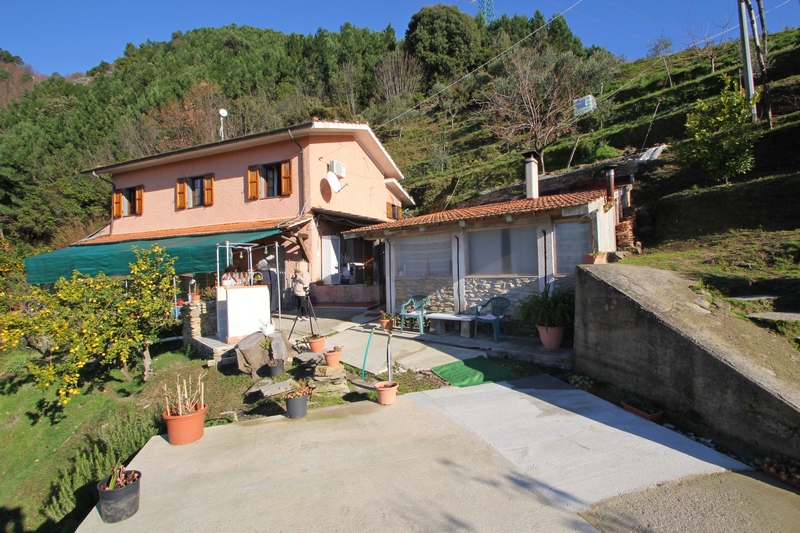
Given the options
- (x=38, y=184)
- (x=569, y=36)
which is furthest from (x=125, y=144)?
(x=569, y=36)

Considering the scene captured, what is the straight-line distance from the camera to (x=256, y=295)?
397 inches

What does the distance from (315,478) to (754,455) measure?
480cm

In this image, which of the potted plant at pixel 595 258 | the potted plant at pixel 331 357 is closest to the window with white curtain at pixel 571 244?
the potted plant at pixel 595 258

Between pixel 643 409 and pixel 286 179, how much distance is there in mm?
13865

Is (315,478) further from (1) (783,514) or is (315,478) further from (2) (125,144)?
(2) (125,144)

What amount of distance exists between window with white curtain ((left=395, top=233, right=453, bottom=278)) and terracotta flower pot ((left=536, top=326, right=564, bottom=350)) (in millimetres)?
3380

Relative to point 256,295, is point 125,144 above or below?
above

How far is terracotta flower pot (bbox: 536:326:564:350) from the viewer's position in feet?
27.3

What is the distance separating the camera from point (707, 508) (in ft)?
11.9

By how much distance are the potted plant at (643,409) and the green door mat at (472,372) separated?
2110mm

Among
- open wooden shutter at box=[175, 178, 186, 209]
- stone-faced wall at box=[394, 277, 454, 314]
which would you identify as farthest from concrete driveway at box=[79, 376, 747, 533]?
open wooden shutter at box=[175, 178, 186, 209]

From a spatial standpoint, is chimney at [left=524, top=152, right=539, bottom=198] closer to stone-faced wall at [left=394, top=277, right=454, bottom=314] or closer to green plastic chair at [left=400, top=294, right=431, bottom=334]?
stone-faced wall at [left=394, top=277, right=454, bottom=314]

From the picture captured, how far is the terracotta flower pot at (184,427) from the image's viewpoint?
18.0ft

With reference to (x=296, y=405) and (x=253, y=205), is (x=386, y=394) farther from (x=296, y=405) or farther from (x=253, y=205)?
(x=253, y=205)
